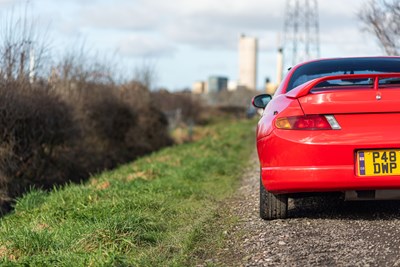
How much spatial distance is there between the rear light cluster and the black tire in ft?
2.57

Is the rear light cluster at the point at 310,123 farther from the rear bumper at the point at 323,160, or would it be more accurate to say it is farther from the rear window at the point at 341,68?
the rear window at the point at 341,68

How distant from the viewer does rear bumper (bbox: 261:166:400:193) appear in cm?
486

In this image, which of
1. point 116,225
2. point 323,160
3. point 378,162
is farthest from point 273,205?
point 116,225

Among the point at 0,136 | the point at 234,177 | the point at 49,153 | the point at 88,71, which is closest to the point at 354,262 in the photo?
the point at 234,177

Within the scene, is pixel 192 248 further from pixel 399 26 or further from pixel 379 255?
pixel 399 26

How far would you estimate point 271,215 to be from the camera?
224 inches

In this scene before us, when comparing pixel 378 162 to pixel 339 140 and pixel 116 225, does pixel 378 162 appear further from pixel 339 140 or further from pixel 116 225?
pixel 116 225

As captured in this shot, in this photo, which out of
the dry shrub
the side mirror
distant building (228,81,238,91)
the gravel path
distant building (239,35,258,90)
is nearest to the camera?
the gravel path

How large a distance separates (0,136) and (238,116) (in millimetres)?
51335

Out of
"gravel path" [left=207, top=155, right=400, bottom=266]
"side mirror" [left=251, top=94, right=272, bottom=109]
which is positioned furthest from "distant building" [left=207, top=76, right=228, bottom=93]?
"gravel path" [left=207, top=155, right=400, bottom=266]

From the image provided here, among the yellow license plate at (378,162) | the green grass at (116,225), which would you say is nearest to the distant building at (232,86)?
the green grass at (116,225)

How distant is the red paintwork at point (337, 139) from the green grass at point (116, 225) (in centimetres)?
93

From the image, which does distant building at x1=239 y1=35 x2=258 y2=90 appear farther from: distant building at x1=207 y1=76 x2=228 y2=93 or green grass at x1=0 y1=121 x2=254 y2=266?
green grass at x1=0 y1=121 x2=254 y2=266

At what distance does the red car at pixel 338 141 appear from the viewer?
191 inches
